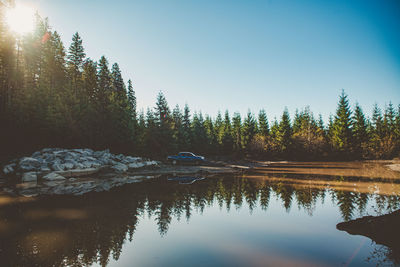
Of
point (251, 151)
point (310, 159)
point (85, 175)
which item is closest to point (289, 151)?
point (310, 159)

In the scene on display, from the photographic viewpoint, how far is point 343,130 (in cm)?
5622

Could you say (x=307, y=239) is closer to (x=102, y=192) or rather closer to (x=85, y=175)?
(x=102, y=192)

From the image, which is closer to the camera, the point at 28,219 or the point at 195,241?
the point at 195,241

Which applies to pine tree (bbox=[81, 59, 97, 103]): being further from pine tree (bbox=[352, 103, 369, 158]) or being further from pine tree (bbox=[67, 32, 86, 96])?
pine tree (bbox=[352, 103, 369, 158])

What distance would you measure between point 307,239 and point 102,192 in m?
12.9

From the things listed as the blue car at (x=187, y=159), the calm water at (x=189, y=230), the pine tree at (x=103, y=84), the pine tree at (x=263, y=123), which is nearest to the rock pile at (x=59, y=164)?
the calm water at (x=189, y=230)

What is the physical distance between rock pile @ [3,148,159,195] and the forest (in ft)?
17.7

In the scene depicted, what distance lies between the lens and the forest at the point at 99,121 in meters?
27.4

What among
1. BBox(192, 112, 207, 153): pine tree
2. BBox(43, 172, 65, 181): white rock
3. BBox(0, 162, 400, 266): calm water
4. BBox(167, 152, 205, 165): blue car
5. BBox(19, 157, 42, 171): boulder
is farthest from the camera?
BBox(192, 112, 207, 153): pine tree

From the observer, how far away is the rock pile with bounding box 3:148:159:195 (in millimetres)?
15953

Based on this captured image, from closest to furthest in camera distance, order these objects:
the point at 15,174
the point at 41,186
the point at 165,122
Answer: the point at 41,186 → the point at 15,174 → the point at 165,122

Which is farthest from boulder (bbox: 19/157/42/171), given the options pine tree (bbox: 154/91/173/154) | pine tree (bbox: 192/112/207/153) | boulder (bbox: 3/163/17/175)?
pine tree (bbox: 192/112/207/153)

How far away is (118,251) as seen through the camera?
248 inches

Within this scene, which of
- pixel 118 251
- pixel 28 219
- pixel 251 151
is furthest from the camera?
pixel 251 151
